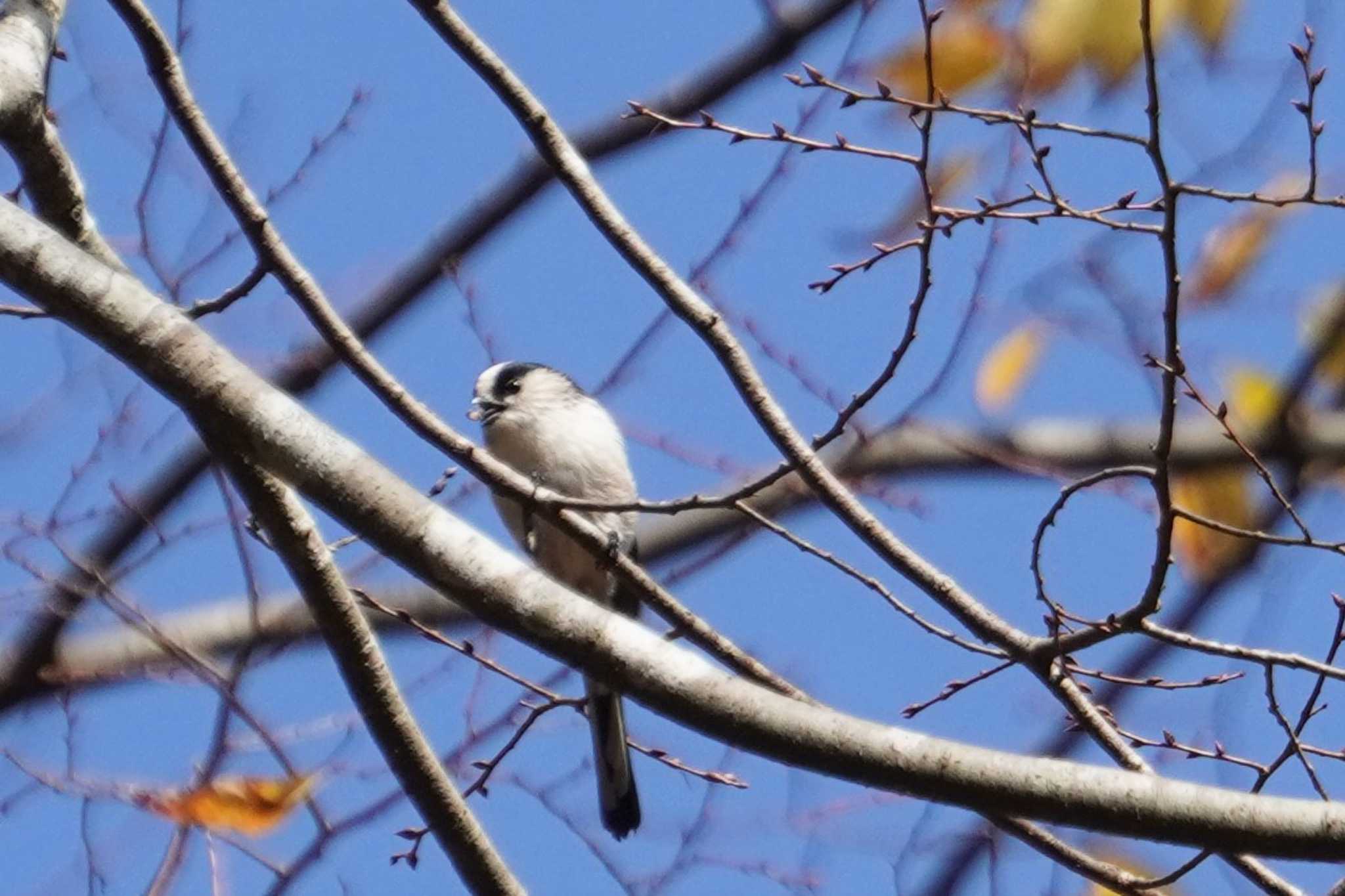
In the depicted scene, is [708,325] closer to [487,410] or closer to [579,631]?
[579,631]

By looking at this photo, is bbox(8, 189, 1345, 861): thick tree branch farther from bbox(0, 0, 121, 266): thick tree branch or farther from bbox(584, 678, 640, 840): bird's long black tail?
bbox(584, 678, 640, 840): bird's long black tail

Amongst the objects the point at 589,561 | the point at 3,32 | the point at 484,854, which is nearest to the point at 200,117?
the point at 3,32

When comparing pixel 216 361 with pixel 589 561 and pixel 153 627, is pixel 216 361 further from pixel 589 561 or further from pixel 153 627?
pixel 589 561

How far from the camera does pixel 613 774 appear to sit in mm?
4570

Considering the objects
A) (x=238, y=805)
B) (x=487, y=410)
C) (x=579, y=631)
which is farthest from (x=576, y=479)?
(x=579, y=631)

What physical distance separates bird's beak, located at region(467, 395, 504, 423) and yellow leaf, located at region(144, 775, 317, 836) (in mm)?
2032

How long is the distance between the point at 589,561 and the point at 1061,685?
8.13 ft

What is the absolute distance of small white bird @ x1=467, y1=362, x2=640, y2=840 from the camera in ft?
15.0

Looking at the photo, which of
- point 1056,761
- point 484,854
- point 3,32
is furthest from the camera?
point 3,32

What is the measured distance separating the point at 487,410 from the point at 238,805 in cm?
214

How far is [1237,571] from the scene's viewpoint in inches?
157

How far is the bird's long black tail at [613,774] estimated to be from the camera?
14.9 feet

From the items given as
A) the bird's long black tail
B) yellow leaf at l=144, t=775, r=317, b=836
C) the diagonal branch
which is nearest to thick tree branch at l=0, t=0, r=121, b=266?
the diagonal branch

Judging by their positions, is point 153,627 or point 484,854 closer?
point 484,854
